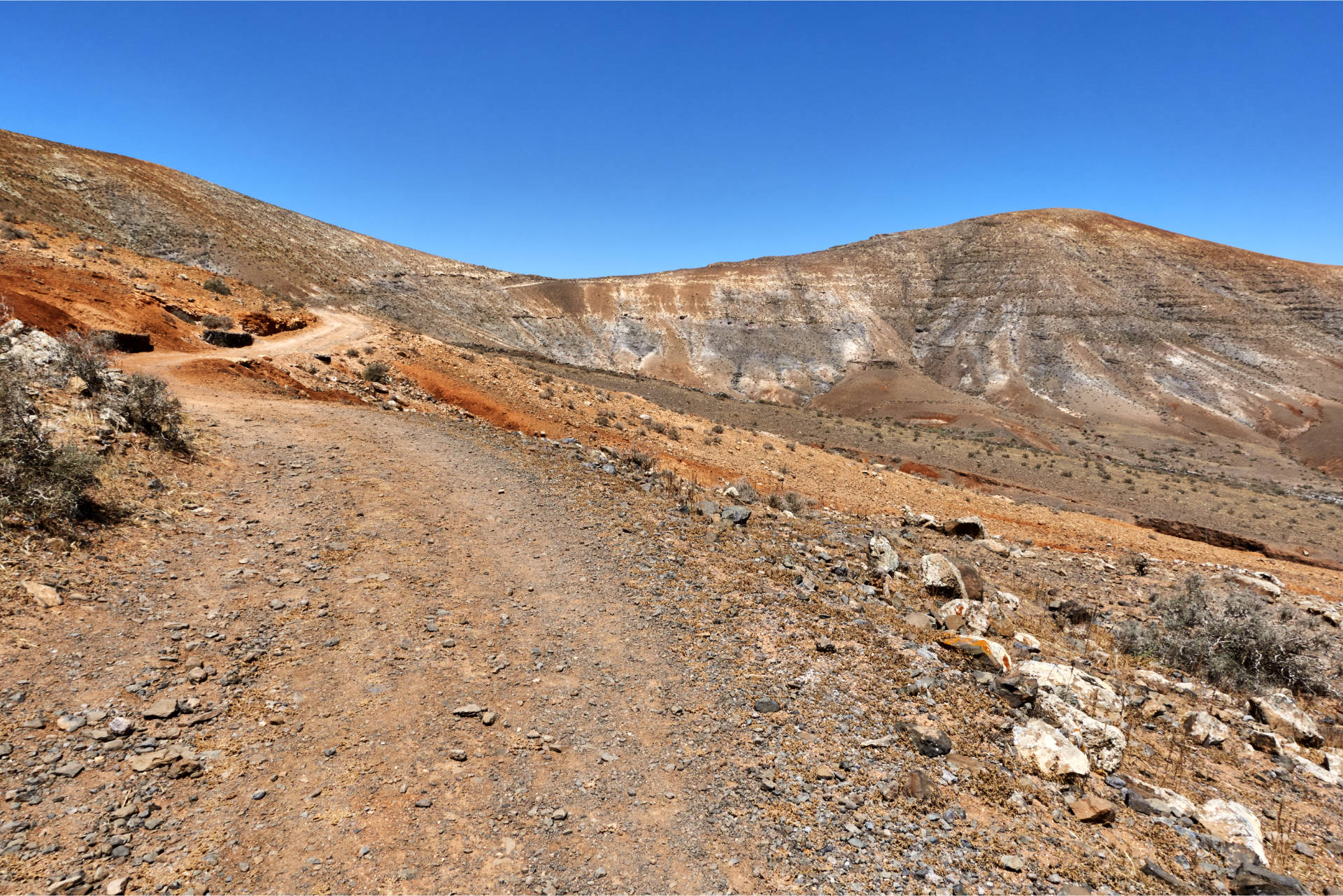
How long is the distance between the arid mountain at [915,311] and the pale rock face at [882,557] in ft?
128

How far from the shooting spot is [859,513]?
574 inches

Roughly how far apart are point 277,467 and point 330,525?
2232 millimetres

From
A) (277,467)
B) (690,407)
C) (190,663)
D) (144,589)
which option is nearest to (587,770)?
(190,663)

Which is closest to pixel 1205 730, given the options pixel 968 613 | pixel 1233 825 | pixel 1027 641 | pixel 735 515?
pixel 1027 641

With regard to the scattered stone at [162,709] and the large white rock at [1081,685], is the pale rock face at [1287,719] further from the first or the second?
the scattered stone at [162,709]

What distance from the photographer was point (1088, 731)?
5422 millimetres

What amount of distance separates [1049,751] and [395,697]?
5579 millimetres

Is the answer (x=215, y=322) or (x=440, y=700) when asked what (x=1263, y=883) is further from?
(x=215, y=322)

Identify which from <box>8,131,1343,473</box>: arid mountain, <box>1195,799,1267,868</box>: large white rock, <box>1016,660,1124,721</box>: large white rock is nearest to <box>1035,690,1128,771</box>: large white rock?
<box>1016,660,1124,721</box>: large white rock

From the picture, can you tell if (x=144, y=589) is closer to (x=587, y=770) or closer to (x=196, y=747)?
(x=196, y=747)

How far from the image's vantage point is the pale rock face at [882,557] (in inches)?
335

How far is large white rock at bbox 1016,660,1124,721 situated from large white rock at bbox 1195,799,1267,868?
1.10 meters

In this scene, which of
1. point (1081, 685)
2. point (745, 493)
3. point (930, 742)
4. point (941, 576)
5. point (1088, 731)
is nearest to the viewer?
point (930, 742)

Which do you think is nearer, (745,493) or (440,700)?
(440,700)
